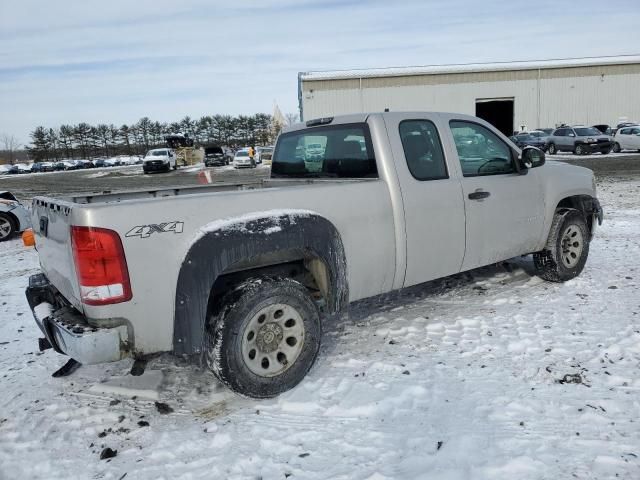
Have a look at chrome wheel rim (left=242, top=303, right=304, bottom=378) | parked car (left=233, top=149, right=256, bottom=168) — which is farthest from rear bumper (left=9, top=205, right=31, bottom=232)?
parked car (left=233, top=149, right=256, bottom=168)

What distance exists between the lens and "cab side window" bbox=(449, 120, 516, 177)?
4688 mm

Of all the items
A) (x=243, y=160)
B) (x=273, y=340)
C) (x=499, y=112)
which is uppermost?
(x=499, y=112)

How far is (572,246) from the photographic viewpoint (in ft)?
18.9

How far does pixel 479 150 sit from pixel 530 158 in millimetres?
530

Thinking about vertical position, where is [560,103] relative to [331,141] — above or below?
above

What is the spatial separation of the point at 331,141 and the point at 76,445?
117 inches

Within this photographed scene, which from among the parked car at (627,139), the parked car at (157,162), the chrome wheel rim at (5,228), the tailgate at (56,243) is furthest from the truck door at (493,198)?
the parked car at (157,162)

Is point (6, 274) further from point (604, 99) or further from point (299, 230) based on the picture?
point (604, 99)

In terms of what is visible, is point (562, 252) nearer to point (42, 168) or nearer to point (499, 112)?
point (499, 112)

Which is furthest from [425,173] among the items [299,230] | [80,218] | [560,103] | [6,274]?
[560,103]

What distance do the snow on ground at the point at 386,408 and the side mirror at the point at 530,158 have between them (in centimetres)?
134

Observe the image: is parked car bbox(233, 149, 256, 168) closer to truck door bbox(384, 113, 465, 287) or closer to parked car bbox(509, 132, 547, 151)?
parked car bbox(509, 132, 547, 151)

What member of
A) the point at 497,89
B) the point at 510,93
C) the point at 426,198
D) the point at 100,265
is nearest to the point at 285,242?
the point at 100,265

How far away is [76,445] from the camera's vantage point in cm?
312
